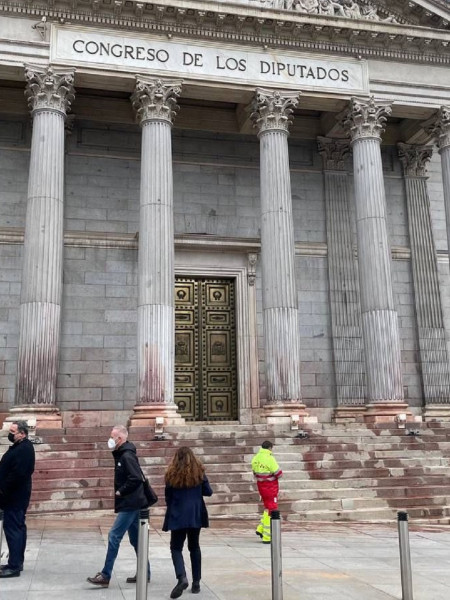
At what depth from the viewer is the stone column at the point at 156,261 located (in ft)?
61.3

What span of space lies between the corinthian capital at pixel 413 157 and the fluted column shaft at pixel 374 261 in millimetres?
4019

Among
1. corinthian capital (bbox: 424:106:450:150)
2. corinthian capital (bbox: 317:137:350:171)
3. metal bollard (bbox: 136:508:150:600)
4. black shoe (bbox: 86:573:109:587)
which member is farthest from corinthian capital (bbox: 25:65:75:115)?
metal bollard (bbox: 136:508:150:600)

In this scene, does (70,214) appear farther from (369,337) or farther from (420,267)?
(420,267)

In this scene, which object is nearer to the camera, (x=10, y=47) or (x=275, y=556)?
(x=275, y=556)

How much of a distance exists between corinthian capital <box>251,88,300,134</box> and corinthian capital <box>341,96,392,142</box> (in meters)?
2.10

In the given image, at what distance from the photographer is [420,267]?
84.2 ft

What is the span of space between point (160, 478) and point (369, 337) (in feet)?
27.6

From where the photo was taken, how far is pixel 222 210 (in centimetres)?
2480

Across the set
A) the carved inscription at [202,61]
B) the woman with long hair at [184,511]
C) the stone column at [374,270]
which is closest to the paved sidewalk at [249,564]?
the woman with long hair at [184,511]

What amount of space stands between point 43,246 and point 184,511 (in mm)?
12469

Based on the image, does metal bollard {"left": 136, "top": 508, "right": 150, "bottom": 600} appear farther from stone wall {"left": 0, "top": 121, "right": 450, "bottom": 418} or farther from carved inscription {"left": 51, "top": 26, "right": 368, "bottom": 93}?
carved inscription {"left": 51, "top": 26, "right": 368, "bottom": 93}

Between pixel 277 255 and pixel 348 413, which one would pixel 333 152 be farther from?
pixel 348 413

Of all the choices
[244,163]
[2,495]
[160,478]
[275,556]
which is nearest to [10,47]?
[244,163]

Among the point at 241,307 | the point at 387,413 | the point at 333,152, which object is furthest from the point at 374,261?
the point at 333,152
